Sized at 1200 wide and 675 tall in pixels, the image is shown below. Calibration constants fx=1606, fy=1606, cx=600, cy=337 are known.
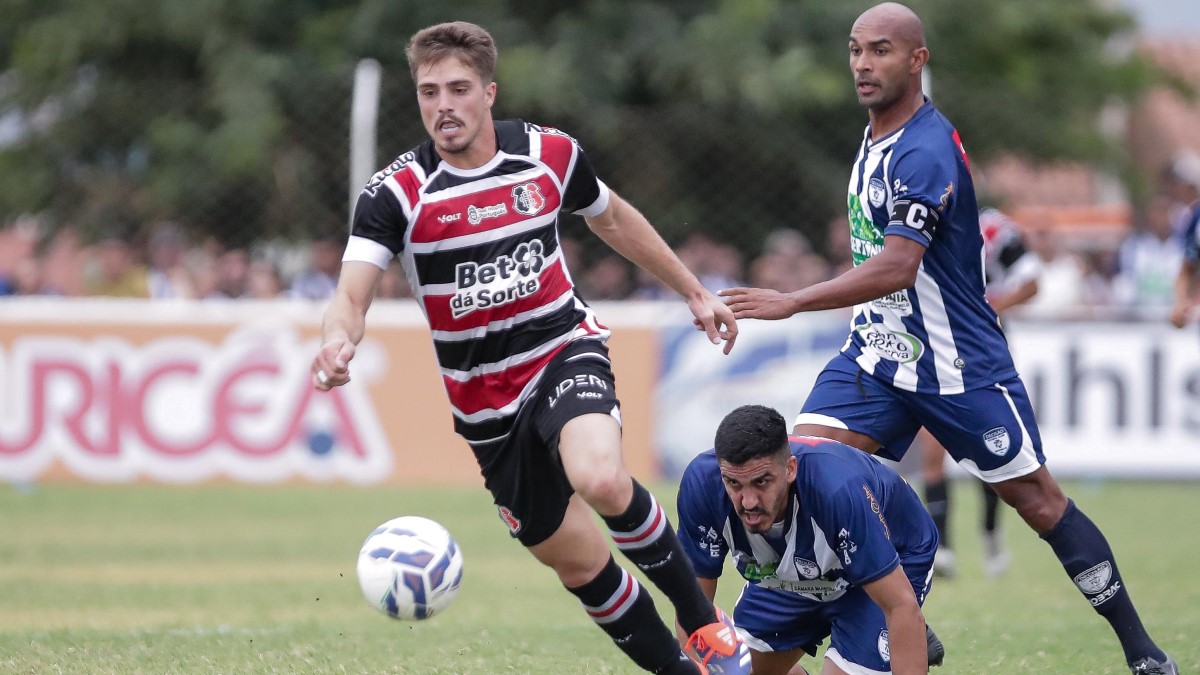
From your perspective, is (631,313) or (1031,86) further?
→ (1031,86)

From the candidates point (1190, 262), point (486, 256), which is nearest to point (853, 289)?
point (486, 256)

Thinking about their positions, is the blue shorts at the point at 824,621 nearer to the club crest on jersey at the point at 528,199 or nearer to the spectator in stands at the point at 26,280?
the club crest on jersey at the point at 528,199

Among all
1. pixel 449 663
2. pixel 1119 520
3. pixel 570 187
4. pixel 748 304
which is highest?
pixel 570 187

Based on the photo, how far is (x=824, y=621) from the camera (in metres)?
5.85

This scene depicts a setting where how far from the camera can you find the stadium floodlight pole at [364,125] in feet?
45.5

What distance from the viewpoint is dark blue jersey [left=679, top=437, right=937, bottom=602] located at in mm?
5289

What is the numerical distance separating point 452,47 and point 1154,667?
3380 mm

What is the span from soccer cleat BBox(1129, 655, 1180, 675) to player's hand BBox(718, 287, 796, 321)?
1.85 m

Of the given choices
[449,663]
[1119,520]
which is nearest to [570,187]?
[449,663]

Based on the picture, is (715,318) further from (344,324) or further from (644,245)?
(344,324)

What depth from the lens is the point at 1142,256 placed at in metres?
17.2

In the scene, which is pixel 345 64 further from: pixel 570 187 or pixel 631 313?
pixel 570 187

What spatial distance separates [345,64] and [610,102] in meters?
2.98

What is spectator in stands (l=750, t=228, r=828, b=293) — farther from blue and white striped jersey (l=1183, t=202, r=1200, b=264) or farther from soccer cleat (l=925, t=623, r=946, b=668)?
soccer cleat (l=925, t=623, r=946, b=668)
